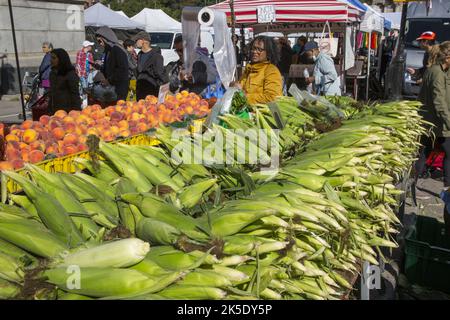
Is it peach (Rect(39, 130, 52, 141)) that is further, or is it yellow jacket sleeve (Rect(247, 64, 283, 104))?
yellow jacket sleeve (Rect(247, 64, 283, 104))

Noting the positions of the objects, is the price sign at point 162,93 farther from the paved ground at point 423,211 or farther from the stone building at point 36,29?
the stone building at point 36,29

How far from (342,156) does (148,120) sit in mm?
2651

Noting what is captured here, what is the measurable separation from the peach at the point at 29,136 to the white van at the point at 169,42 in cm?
1353

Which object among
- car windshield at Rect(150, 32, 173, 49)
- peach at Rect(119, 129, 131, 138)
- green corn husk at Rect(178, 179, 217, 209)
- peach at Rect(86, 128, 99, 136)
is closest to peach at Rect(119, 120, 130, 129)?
peach at Rect(119, 129, 131, 138)

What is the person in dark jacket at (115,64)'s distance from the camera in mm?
7434

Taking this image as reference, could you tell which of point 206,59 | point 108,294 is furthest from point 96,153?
point 206,59

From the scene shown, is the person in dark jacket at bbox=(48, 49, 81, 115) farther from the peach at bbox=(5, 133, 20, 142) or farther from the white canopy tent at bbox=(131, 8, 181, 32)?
the white canopy tent at bbox=(131, 8, 181, 32)

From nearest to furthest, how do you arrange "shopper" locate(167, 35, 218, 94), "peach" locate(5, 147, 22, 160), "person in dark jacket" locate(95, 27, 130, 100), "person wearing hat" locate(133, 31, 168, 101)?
"peach" locate(5, 147, 22, 160) → "person in dark jacket" locate(95, 27, 130, 100) → "shopper" locate(167, 35, 218, 94) → "person wearing hat" locate(133, 31, 168, 101)

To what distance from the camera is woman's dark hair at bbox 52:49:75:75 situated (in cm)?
655

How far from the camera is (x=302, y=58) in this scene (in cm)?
1379

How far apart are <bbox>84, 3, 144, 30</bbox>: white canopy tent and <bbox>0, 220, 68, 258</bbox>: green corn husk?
18.3 meters

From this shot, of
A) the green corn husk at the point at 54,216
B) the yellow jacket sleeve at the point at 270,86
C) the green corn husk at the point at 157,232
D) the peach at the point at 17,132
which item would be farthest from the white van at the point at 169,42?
the green corn husk at the point at 157,232
